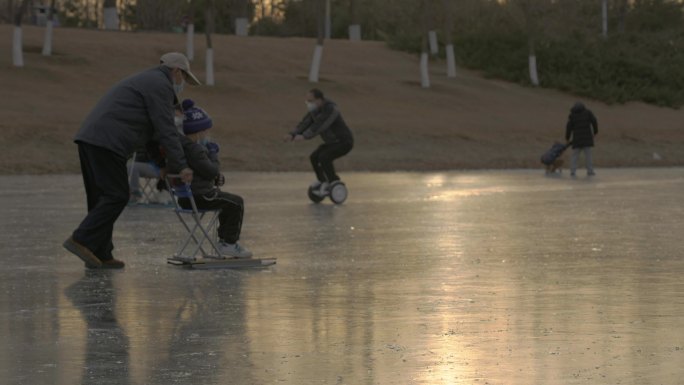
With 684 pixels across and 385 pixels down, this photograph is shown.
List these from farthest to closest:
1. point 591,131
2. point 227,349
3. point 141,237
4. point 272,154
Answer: point 272,154
point 591,131
point 141,237
point 227,349

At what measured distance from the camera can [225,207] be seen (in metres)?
13.4

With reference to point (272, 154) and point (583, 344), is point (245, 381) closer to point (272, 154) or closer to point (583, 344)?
point (583, 344)

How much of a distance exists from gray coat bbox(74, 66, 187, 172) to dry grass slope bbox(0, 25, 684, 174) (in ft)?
68.1

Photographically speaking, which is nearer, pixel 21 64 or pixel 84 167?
pixel 84 167

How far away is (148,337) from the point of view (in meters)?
9.18

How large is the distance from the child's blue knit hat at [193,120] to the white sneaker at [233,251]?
1.08 meters

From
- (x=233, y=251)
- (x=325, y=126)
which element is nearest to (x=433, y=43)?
(x=325, y=126)

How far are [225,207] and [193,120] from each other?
2.64 ft

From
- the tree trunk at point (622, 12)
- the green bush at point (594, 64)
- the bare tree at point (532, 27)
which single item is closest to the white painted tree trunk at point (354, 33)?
the green bush at point (594, 64)

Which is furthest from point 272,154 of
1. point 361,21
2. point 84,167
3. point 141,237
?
point 361,21

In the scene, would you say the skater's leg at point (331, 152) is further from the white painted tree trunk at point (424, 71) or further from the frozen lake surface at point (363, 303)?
the white painted tree trunk at point (424, 71)

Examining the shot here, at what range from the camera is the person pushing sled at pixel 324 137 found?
74.5 feet

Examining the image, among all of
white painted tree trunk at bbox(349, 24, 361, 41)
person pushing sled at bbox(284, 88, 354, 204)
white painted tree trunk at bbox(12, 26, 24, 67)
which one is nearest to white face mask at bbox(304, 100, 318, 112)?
person pushing sled at bbox(284, 88, 354, 204)

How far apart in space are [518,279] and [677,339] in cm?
336
